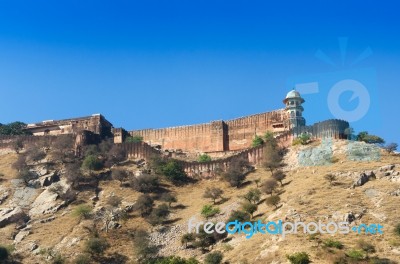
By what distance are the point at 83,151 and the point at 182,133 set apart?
1145 centimetres

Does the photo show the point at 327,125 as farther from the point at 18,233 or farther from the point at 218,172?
the point at 18,233

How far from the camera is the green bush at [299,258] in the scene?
34.8 m

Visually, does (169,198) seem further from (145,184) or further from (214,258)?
(214,258)

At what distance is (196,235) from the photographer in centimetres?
4441

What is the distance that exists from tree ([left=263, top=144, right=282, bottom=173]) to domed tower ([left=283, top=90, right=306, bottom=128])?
7.53m

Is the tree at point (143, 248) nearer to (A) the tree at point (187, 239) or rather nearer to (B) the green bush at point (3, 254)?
(A) the tree at point (187, 239)

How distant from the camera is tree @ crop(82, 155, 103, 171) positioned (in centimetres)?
5856

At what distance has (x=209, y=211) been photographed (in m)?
48.2

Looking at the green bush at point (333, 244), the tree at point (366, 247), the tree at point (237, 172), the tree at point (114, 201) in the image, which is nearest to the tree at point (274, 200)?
the tree at point (237, 172)

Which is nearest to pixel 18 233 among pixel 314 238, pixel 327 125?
pixel 314 238

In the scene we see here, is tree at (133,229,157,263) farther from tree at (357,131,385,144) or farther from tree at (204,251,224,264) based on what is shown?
tree at (357,131,385,144)

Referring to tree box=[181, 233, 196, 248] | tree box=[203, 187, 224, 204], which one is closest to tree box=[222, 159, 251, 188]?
tree box=[203, 187, 224, 204]

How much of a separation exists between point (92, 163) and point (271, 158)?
1704cm

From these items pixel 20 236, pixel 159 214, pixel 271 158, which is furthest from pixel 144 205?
pixel 271 158
